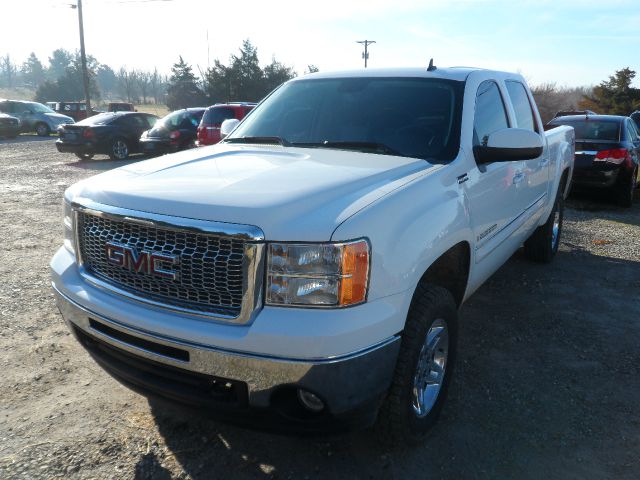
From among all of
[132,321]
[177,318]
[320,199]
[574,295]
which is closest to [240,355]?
[177,318]

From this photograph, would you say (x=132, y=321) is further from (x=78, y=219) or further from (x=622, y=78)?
(x=622, y=78)

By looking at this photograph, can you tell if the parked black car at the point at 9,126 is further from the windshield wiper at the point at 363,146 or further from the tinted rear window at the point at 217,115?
the windshield wiper at the point at 363,146

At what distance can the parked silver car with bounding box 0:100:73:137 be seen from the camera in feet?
85.0

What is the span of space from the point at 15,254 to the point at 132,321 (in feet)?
14.6

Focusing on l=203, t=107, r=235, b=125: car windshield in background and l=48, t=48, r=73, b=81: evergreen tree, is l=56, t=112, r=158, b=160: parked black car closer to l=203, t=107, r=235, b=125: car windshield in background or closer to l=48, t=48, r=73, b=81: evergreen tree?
l=203, t=107, r=235, b=125: car windshield in background

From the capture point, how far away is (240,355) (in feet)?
6.86

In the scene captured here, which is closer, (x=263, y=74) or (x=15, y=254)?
(x=15, y=254)

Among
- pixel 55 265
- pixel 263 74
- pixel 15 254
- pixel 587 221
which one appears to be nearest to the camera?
pixel 55 265

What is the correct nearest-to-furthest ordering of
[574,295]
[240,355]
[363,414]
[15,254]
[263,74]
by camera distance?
[240,355] → [363,414] → [574,295] → [15,254] → [263,74]

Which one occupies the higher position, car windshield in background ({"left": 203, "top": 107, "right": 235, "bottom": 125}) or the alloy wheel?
car windshield in background ({"left": 203, "top": 107, "right": 235, "bottom": 125})

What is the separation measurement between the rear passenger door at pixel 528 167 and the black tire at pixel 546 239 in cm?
71

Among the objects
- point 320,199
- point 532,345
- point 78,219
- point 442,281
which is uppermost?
Answer: point 320,199

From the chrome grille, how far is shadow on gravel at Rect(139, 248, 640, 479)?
1.87 feet

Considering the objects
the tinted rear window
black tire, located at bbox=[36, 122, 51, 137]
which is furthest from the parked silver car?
the tinted rear window
